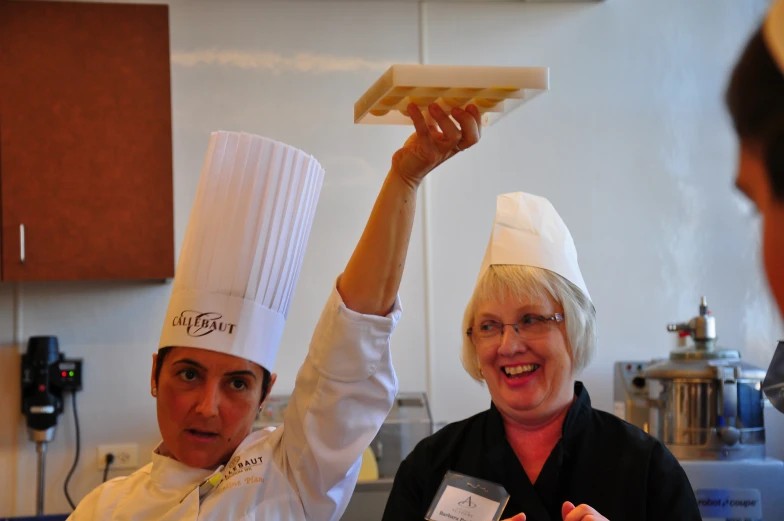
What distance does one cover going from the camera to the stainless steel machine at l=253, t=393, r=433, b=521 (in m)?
2.62

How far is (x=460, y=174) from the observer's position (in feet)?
10.6

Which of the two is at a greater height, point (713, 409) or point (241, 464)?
→ point (241, 464)

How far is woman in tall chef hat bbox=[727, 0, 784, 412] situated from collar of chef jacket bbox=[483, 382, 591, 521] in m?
1.20

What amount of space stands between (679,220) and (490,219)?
77 centimetres

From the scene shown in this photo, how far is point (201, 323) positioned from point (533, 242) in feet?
2.30

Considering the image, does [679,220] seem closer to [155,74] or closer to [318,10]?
[318,10]

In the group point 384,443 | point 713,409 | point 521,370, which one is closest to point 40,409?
point 384,443

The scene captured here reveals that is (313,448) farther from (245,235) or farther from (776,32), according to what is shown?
A: (776,32)

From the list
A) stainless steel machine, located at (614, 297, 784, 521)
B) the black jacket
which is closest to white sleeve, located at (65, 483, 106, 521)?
the black jacket

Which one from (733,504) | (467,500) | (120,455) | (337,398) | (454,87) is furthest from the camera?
(120,455)

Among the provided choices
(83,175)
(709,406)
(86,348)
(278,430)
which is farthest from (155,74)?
(709,406)

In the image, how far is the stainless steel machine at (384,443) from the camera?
2625 millimetres

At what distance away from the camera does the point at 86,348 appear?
3018 mm

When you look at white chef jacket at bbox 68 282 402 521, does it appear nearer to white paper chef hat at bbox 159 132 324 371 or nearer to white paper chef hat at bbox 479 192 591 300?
white paper chef hat at bbox 159 132 324 371
